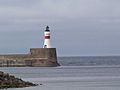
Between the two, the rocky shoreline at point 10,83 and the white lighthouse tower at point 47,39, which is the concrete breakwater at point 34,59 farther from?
the rocky shoreline at point 10,83

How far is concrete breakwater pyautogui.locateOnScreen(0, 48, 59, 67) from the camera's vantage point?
86.2 meters

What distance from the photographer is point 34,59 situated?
3474 inches

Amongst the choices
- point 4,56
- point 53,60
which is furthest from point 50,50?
point 4,56

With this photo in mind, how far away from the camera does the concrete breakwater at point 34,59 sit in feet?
283

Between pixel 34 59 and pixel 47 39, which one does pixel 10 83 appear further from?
pixel 34 59

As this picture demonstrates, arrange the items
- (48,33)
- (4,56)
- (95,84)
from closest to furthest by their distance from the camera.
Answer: (95,84) → (48,33) → (4,56)

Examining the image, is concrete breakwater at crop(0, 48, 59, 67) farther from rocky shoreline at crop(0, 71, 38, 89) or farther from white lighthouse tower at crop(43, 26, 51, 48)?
rocky shoreline at crop(0, 71, 38, 89)

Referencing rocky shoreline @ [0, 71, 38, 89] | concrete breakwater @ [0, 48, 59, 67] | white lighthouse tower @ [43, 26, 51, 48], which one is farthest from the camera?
concrete breakwater @ [0, 48, 59, 67]

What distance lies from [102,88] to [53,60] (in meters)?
37.6

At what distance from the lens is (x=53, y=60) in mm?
86500

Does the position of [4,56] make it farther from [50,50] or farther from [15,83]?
[15,83]

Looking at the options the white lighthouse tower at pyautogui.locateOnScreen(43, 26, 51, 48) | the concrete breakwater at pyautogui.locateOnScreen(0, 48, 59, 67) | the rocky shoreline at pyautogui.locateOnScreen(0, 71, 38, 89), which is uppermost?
the white lighthouse tower at pyautogui.locateOnScreen(43, 26, 51, 48)

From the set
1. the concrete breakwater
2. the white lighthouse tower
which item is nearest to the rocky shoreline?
the white lighthouse tower

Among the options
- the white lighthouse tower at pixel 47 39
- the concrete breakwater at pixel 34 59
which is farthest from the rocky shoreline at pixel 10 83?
the concrete breakwater at pixel 34 59
